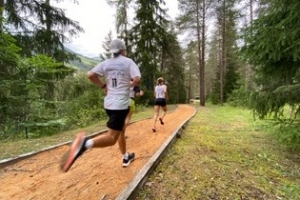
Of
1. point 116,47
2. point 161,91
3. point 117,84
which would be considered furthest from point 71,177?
point 161,91

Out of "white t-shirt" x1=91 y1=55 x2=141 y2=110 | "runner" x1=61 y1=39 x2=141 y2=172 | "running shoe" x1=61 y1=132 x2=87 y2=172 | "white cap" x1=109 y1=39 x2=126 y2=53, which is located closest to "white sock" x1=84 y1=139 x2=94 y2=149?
"running shoe" x1=61 y1=132 x2=87 y2=172

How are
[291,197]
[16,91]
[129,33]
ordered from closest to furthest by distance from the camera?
[291,197]
[16,91]
[129,33]

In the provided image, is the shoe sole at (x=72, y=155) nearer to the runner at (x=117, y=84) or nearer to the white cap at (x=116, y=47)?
the runner at (x=117, y=84)

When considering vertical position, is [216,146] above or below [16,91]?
below

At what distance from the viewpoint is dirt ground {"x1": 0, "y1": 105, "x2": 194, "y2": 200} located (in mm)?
4027

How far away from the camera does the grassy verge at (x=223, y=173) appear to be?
168 inches

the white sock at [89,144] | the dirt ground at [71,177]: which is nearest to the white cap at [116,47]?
the white sock at [89,144]

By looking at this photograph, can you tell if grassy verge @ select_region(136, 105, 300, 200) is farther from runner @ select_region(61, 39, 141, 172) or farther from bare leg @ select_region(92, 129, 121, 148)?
runner @ select_region(61, 39, 141, 172)

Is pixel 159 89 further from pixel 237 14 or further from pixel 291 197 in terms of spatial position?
pixel 237 14

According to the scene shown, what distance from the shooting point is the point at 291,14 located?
5633 millimetres

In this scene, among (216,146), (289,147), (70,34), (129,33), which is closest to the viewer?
(216,146)

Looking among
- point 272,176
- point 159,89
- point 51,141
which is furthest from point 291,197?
point 51,141

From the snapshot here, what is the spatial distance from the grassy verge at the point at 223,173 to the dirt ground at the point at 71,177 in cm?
51

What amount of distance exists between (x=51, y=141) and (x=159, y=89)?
3.73 m
